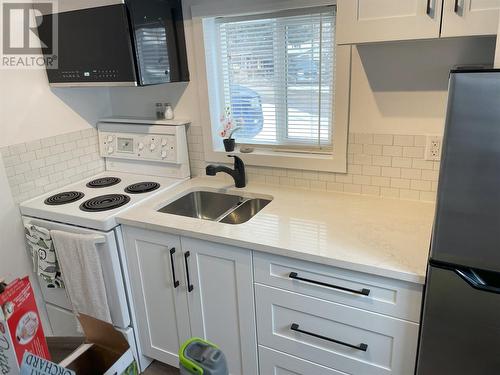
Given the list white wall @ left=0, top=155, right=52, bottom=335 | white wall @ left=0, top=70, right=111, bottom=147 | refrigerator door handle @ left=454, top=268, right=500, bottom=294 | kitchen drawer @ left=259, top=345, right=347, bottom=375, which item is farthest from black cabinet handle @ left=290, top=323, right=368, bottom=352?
white wall @ left=0, top=70, right=111, bottom=147

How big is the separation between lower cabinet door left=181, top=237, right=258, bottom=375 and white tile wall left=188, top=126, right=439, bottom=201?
2.20 ft

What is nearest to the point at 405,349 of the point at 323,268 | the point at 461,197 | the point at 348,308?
the point at 348,308

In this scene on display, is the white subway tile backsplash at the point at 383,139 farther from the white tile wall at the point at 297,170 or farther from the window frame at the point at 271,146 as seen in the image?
the window frame at the point at 271,146

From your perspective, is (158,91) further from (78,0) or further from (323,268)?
(323,268)

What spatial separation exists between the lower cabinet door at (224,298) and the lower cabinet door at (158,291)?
2.5 inches

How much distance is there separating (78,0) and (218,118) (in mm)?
884

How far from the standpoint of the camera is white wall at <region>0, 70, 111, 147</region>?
6.37 feet

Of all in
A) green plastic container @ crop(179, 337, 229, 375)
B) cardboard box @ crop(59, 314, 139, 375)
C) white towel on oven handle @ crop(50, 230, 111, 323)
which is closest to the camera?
green plastic container @ crop(179, 337, 229, 375)

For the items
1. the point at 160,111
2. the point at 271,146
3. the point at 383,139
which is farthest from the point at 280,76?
the point at 160,111

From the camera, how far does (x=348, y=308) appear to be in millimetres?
1423

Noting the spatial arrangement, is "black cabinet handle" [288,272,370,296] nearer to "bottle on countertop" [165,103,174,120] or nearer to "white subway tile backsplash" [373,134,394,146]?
"white subway tile backsplash" [373,134,394,146]

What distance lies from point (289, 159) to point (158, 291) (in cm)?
93

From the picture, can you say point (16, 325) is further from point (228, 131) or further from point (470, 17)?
point (470, 17)

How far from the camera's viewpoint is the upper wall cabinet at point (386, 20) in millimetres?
1306
